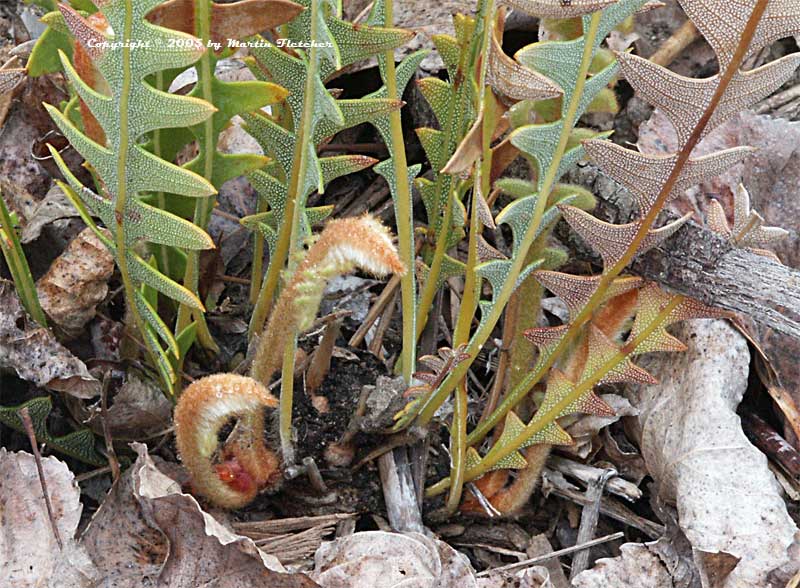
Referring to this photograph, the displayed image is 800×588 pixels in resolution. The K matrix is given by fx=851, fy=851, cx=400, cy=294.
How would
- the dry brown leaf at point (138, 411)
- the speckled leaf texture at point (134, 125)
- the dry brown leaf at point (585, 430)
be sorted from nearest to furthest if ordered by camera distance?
the speckled leaf texture at point (134, 125) → the dry brown leaf at point (138, 411) → the dry brown leaf at point (585, 430)

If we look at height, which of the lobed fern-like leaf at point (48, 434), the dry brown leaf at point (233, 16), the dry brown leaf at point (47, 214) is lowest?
the lobed fern-like leaf at point (48, 434)

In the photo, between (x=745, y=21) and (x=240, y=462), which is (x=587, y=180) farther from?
(x=240, y=462)

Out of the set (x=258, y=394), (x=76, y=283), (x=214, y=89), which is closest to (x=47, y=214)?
(x=76, y=283)

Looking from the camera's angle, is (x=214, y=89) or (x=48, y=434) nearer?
(x=214, y=89)

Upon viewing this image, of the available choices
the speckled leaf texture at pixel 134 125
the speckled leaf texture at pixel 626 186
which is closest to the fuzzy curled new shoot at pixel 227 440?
the speckled leaf texture at pixel 134 125

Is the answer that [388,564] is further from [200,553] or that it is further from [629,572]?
[629,572]

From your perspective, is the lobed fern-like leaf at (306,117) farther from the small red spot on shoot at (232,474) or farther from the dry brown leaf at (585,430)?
the dry brown leaf at (585,430)

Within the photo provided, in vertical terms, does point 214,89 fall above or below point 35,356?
above

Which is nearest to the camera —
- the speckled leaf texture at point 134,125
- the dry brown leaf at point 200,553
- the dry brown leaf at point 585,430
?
the speckled leaf texture at point 134,125
